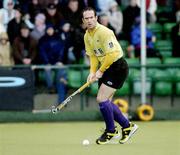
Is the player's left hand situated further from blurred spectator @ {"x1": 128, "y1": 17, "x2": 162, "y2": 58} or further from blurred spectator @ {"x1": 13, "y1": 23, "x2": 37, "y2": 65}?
blurred spectator @ {"x1": 128, "y1": 17, "x2": 162, "y2": 58}

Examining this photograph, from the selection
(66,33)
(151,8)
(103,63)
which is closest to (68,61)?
(66,33)

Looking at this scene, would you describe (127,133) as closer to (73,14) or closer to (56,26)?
(56,26)

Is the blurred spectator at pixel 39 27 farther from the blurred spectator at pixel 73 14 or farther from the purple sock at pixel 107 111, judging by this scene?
the purple sock at pixel 107 111

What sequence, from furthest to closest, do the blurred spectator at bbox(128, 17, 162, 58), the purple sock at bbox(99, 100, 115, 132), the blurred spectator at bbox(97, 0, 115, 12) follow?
1. the blurred spectator at bbox(97, 0, 115, 12)
2. the blurred spectator at bbox(128, 17, 162, 58)
3. the purple sock at bbox(99, 100, 115, 132)

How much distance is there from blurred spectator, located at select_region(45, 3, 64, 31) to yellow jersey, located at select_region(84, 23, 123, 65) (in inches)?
215

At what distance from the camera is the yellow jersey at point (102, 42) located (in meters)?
10.0

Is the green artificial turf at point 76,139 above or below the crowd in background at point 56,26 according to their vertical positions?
below

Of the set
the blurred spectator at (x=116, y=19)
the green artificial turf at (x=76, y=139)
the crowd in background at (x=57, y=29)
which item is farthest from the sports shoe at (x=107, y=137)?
the blurred spectator at (x=116, y=19)

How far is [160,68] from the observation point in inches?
570

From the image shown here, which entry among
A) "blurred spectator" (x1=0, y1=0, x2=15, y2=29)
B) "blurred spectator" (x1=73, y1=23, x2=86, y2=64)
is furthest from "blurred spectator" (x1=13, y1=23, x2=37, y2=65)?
"blurred spectator" (x1=73, y1=23, x2=86, y2=64)

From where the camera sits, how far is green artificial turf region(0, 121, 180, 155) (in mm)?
9785

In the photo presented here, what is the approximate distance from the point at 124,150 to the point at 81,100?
4.50 m

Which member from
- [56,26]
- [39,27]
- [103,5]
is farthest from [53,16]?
[103,5]

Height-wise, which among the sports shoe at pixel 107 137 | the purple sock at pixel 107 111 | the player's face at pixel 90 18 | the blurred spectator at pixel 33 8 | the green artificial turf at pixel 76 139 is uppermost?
the player's face at pixel 90 18
